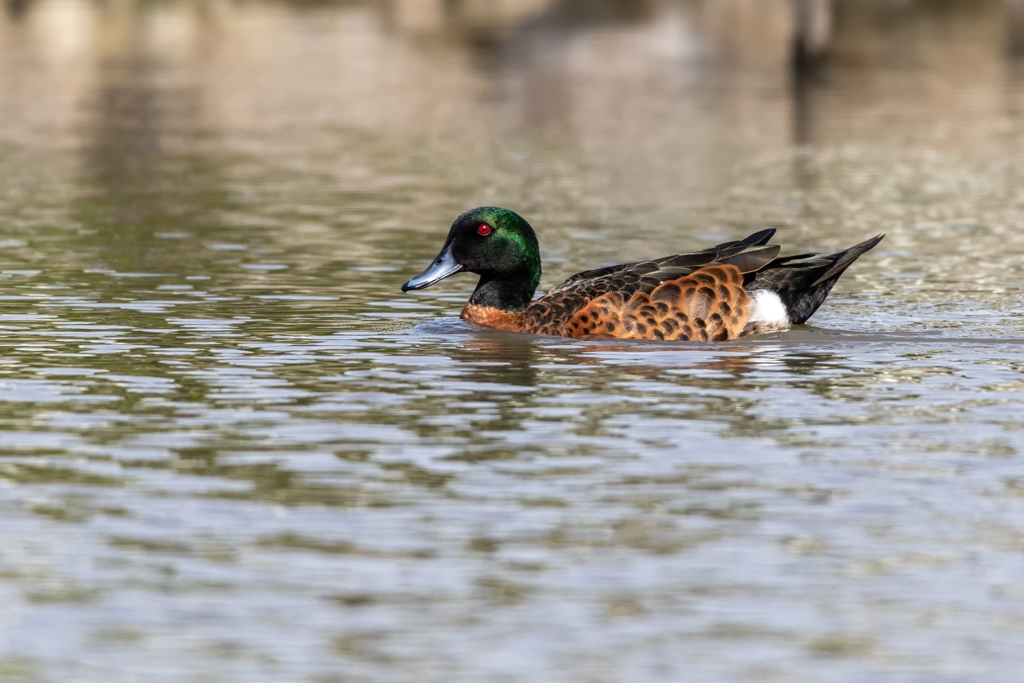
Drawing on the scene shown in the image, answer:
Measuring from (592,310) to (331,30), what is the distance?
180 ft

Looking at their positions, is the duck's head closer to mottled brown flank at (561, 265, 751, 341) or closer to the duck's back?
the duck's back

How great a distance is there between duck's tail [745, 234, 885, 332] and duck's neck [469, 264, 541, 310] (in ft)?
5.35

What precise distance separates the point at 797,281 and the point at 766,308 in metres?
0.33

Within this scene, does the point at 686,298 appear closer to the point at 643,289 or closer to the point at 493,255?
the point at 643,289

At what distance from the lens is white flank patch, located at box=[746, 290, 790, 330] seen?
1487 centimetres

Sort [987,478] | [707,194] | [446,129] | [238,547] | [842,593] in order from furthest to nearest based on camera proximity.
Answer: [446,129]
[707,194]
[987,478]
[238,547]
[842,593]

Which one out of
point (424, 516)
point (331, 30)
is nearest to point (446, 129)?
point (424, 516)

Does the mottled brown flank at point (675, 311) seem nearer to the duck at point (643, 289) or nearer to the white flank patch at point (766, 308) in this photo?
the duck at point (643, 289)

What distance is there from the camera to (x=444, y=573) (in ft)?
27.2

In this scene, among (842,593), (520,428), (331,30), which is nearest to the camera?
(842,593)

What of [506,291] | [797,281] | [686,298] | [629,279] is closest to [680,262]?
[686,298]

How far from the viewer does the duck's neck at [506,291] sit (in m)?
15.4

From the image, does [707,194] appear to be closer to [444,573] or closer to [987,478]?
[987,478]

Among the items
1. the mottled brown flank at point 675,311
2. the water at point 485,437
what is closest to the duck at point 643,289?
the mottled brown flank at point 675,311
